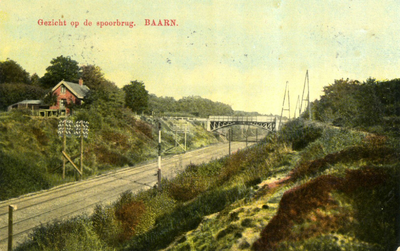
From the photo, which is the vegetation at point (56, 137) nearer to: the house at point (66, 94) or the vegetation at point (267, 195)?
the vegetation at point (267, 195)

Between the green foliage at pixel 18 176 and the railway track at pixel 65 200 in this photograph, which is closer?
the railway track at pixel 65 200

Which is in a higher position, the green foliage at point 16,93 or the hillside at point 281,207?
the green foliage at point 16,93

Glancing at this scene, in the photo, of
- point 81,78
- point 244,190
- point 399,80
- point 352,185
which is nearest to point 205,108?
point 81,78

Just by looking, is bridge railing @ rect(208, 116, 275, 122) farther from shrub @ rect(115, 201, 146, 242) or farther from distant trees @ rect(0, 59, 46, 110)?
shrub @ rect(115, 201, 146, 242)

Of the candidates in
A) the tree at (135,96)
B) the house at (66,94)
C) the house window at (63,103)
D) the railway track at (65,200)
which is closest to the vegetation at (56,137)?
the house at (66,94)

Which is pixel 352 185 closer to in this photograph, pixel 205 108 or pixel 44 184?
pixel 44 184

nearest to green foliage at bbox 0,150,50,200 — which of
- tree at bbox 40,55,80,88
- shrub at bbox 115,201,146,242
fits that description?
shrub at bbox 115,201,146,242

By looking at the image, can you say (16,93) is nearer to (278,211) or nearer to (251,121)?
(278,211)
